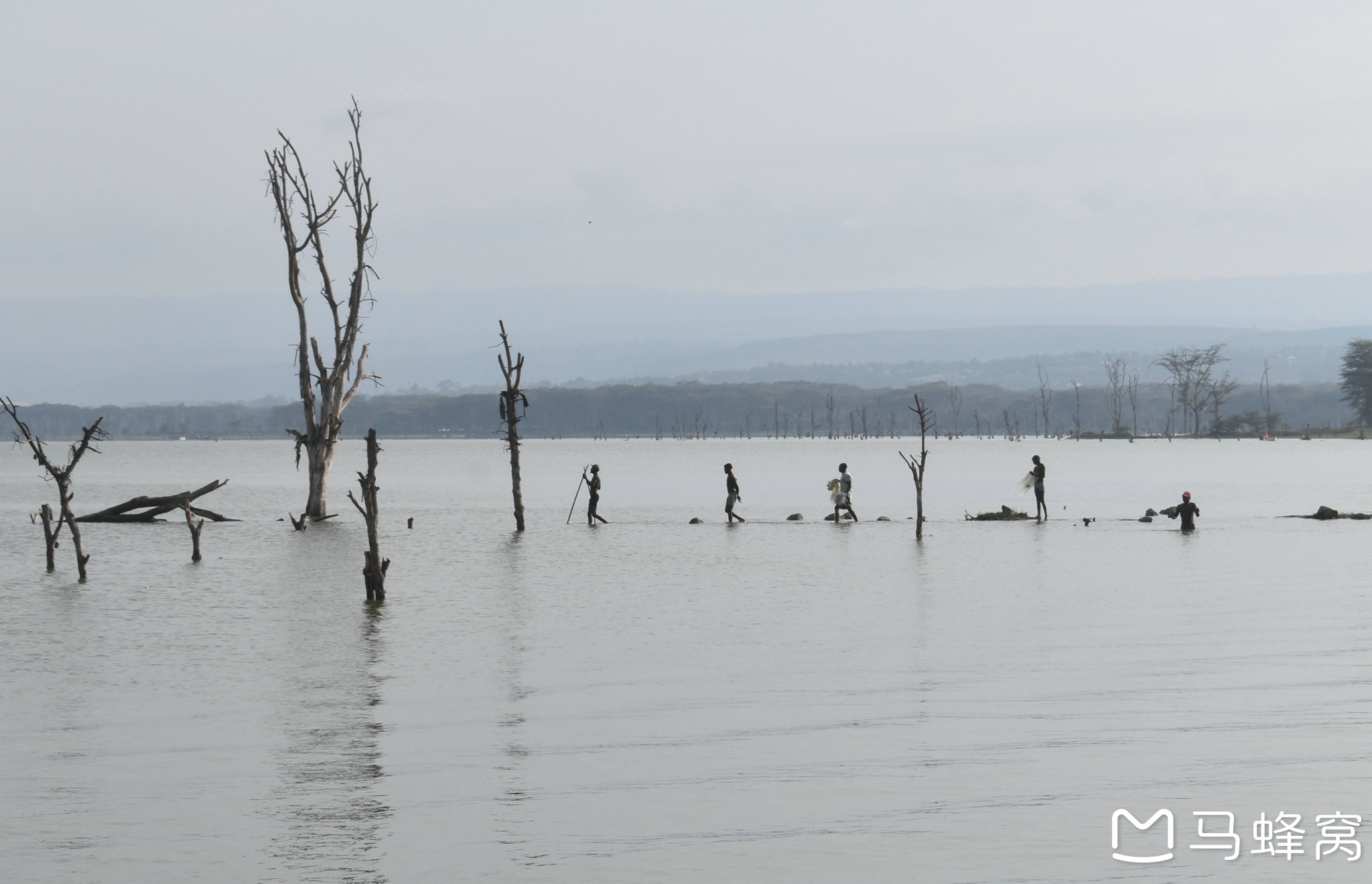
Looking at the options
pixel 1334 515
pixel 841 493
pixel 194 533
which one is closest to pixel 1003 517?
pixel 841 493

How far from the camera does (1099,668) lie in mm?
18344

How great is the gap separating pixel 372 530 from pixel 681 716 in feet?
37.1

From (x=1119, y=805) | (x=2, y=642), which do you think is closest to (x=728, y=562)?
(x=2, y=642)

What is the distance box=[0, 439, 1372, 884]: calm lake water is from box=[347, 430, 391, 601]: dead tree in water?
1.75 feet

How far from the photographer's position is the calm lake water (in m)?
10.4

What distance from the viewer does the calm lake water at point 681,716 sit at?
10414 mm

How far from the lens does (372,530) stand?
25.1 meters

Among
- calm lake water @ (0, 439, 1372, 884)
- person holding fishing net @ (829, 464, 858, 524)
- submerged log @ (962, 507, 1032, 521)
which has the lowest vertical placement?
submerged log @ (962, 507, 1032, 521)

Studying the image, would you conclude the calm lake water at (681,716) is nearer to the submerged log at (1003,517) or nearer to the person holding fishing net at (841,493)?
the person holding fishing net at (841,493)

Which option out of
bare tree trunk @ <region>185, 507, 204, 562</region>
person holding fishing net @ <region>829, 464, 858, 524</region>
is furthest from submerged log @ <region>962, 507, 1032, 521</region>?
bare tree trunk @ <region>185, 507, 204, 562</region>

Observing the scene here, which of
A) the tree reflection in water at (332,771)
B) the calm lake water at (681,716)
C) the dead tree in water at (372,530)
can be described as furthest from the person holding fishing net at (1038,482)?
the tree reflection in water at (332,771)

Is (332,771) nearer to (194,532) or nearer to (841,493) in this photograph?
(194,532)

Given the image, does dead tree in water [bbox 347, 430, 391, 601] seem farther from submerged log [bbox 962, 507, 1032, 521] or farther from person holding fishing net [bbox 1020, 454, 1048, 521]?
submerged log [bbox 962, 507, 1032, 521]

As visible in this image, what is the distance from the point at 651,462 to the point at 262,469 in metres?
45.2
